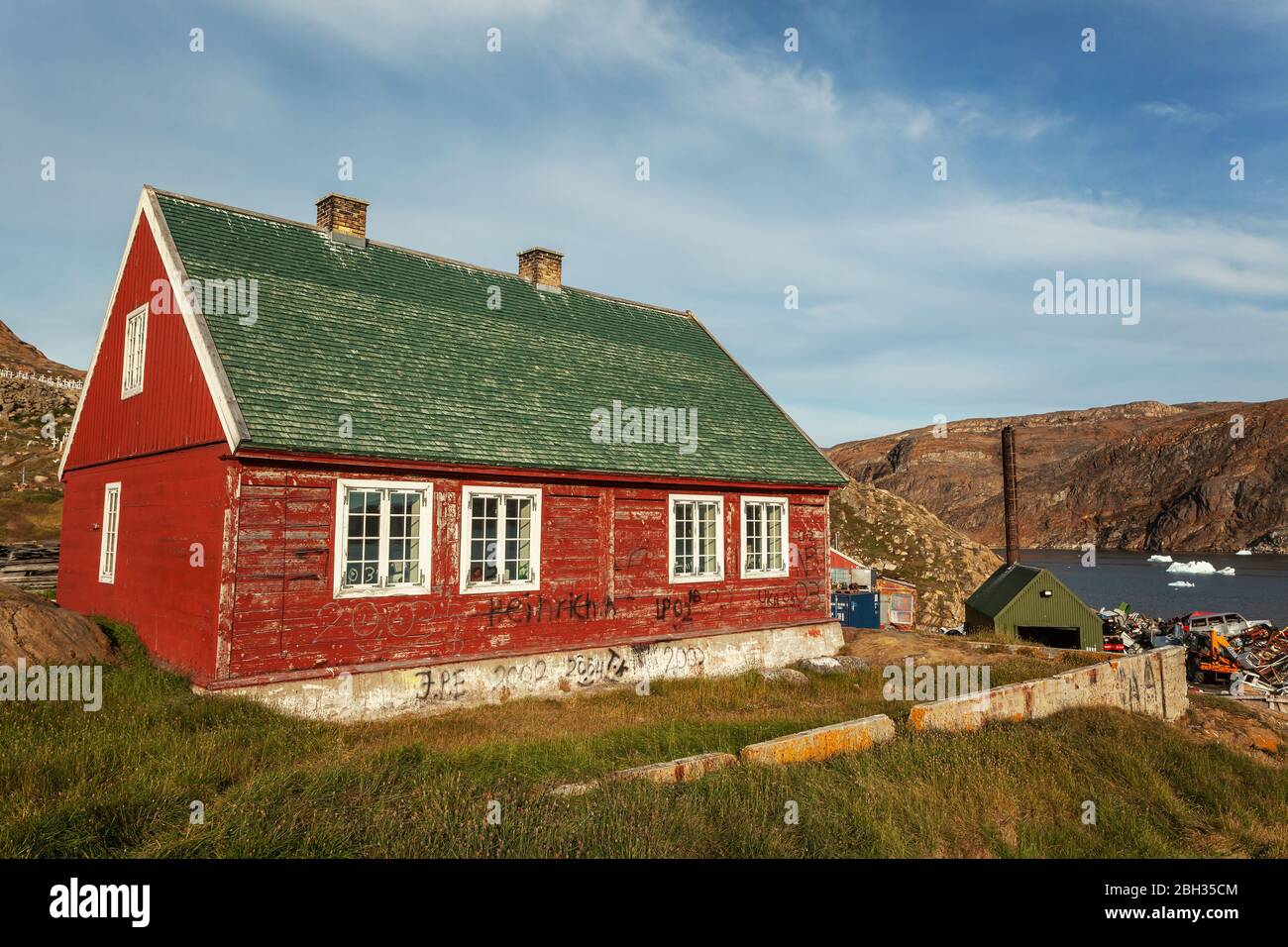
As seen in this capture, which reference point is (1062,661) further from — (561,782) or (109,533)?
(109,533)

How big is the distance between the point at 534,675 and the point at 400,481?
4.35 metres

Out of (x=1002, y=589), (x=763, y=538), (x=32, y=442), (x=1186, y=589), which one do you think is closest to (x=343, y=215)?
(x=763, y=538)

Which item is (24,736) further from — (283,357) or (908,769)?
(908,769)

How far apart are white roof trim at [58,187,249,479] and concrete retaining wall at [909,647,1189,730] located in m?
11.0

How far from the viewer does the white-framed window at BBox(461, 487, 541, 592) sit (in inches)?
530

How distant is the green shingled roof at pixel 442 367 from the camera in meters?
12.5

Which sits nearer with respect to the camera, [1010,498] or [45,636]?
[45,636]

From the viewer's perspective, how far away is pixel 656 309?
22.2 m

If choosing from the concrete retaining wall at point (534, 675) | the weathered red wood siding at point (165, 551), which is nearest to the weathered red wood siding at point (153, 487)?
the weathered red wood siding at point (165, 551)

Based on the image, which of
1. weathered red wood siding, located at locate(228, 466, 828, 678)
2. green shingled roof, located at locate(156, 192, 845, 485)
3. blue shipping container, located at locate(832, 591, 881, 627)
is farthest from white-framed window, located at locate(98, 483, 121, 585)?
blue shipping container, located at locate(832, 591, 881, 627)

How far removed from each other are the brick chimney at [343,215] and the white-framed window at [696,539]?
8.87 m

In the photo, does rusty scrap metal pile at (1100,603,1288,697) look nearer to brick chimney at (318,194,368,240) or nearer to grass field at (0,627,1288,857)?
grass field at (0,627,1288,857)

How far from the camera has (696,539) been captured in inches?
678
